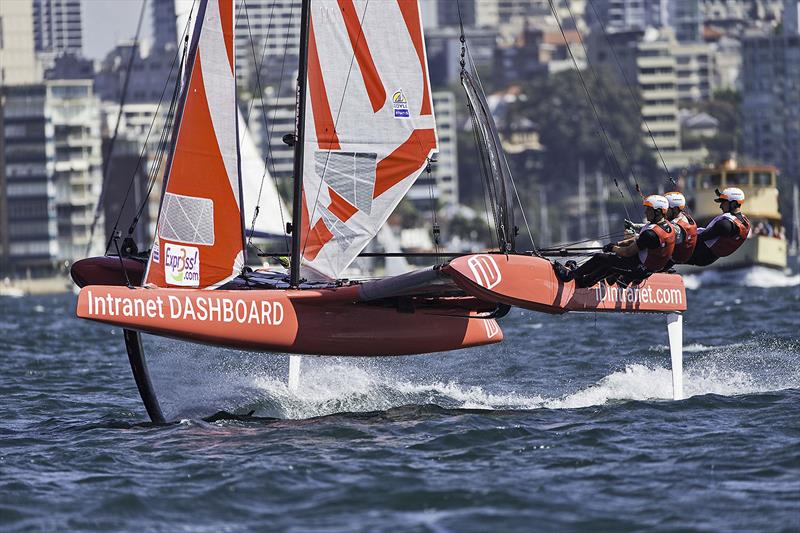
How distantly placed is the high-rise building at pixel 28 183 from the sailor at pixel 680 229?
73770 millimetres

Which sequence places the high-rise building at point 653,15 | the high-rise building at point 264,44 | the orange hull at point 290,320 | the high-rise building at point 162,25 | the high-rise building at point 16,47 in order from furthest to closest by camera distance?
the high-rise building at point 162,25 < the high-rise building at point 653,15 < the high-rise building at point 264,44 < the high-rise building at point 16,47 < the orange hull at point 290,320

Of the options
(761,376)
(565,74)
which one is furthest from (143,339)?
(565,74)

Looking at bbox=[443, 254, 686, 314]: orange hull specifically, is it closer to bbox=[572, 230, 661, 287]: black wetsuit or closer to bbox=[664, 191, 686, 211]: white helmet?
bbox=[572, 230, 661, 287]: black wetsuit

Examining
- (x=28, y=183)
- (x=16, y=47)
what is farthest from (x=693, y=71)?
(x=28, y=183)

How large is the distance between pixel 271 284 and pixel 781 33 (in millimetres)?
107396

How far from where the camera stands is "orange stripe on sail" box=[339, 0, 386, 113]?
39.8 ft

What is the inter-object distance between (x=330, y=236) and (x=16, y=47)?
316 ft

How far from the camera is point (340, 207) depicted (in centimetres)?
1219

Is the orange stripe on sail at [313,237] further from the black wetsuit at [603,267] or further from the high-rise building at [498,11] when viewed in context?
the high-rise building at [498,11]

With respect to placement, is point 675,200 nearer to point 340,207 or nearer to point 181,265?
point 340,207

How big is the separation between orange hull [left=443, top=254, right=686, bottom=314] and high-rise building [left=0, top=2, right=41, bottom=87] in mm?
94285

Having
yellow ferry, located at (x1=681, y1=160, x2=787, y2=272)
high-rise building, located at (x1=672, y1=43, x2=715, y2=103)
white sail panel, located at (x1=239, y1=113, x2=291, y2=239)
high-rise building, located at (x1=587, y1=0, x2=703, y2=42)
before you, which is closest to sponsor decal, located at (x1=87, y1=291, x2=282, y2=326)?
white sail panel, located at (x1=239, y1=113, x2=291, y2=239)

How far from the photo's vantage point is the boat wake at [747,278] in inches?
1684

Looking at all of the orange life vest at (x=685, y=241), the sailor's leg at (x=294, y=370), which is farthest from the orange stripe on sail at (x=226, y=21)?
the orange life vest at (x=685, y=241)
